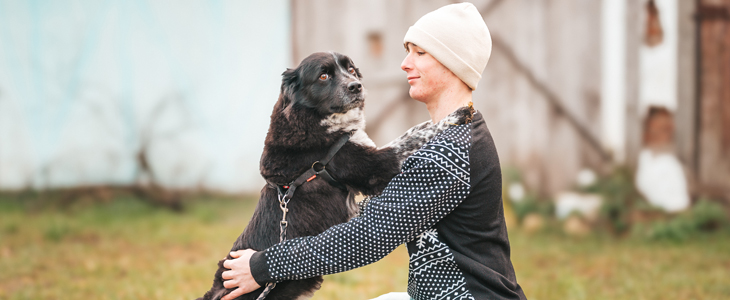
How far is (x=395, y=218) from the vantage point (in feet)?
5.23

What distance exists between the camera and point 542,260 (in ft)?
15.0

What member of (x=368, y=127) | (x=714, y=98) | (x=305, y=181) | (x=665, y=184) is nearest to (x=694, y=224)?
(x=665, y=184)

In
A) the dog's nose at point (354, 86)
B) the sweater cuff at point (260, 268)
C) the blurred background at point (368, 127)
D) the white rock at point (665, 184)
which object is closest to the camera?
the sweater cuff at point (260, 268)

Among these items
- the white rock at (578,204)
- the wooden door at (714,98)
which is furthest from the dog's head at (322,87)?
the wooden door at (714,98)

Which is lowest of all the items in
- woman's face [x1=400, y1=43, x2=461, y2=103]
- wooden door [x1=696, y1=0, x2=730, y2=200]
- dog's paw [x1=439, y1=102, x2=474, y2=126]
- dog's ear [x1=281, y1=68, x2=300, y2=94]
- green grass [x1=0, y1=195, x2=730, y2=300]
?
green grass [x1=0, y1=195, x2=730, y2=300]

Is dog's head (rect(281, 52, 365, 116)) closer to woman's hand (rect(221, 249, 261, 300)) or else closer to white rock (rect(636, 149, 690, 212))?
woman's hand (rect(221, 249, 261, 300))

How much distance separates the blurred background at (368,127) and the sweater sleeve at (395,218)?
7.29ft

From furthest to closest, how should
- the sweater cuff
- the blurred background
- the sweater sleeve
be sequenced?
the blurred background → the sweater cuff → the sweater sleeve

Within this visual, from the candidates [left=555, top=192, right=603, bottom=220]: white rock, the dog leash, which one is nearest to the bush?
[left=555, top=192, right=603, bottom=220]: white rock

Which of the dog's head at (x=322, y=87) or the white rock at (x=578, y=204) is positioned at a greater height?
the dog's head at (x=322, y=87)

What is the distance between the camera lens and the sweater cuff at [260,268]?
1688mm

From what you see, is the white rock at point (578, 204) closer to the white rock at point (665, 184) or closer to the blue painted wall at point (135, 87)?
the white rock at point (665, 184)

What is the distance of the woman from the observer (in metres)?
1.59

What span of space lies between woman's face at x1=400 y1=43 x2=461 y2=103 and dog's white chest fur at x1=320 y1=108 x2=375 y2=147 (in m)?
0.37
